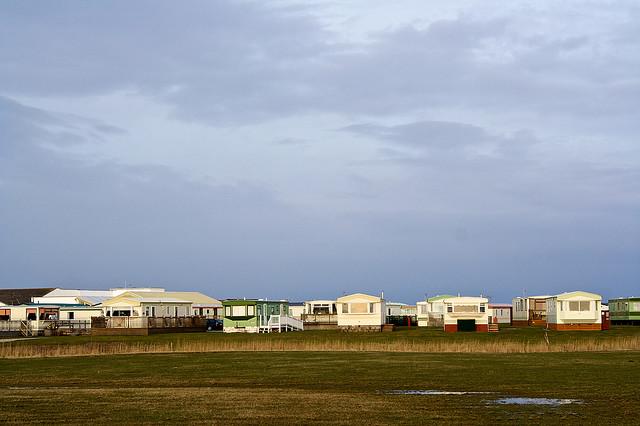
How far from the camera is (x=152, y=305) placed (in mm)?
80938

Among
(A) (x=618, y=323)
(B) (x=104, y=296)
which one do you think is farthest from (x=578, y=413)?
(B) (x=104, y=296)

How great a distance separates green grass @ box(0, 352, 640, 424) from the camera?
20.3m

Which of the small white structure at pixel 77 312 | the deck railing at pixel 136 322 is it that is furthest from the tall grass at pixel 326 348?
the small white structure at pixel 77 312

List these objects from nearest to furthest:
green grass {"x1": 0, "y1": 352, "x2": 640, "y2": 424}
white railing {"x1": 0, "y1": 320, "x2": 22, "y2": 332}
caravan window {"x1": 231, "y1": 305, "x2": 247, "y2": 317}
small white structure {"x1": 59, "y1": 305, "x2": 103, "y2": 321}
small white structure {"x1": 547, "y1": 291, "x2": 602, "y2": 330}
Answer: green grass {"x1": 0, "y1": 352, "x2": 640, "y2": 424} → small white structure {"x1": 547, "y1": 291, "x2": 602, "y2": 330} → caravan window {"x1": 231, "y1": 305, "x2": 247, "y2": 317} → white railing {"x1": 0, "y1": 320, "x2": 22, "y2": 332} → small white structure {"x1": 59, "y1": 305, "x2": 103, "y2": 321}

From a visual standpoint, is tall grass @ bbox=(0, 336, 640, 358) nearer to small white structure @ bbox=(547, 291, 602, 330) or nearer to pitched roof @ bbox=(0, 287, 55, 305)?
small white structure @ bbox=(547, 291, 602, 330)

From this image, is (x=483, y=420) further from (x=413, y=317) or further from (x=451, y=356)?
(x=413, y=317)

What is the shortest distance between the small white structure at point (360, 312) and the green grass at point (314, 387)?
3456 cm

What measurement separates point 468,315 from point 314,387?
163 ft

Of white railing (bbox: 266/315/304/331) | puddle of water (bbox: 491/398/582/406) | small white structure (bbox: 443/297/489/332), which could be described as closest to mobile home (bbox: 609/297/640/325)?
small white structure (bbox: 443/297/489/332)

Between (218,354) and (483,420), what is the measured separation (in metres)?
28.2

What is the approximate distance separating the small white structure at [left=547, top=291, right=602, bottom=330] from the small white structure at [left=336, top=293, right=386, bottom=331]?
15.3 m

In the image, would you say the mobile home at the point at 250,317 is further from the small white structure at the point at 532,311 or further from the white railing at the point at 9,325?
the small white structure at the point at 532,311

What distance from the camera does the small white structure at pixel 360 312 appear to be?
78.5 metres

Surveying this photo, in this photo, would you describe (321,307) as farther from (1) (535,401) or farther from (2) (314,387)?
(1) (535,401)
